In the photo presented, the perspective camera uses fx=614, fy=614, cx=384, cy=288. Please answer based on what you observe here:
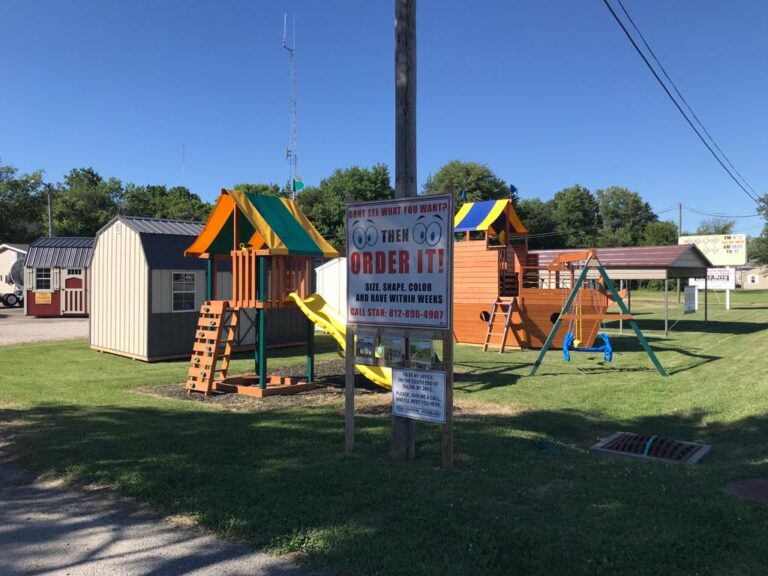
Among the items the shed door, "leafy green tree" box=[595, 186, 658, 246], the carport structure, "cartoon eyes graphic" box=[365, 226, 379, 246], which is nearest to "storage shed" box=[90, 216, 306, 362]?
"cartoon eyes graphic" box=[365, 226, 379, 246]

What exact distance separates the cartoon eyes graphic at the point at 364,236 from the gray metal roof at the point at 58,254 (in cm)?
3096

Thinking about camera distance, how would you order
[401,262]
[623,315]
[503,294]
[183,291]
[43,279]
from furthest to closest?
[43,279] < [503,294] < [183,291] < [623,315] < [401,262]

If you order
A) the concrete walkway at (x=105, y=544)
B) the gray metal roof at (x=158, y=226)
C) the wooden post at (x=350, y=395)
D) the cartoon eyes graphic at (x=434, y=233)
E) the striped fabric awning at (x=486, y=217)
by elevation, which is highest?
the striped fabric awning at (x=486, y=217)

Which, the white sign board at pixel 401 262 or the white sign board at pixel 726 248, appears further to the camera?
the white sign board at pixel 726 248

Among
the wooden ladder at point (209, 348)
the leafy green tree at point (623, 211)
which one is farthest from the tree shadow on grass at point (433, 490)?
the leafy green tree at point (623, 211)

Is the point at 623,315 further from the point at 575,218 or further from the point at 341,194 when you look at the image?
the point at 575,218

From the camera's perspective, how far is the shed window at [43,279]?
33094 millimetres

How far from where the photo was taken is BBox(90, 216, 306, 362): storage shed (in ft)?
48.3

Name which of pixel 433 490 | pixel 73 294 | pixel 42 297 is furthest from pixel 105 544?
pixel 73 294

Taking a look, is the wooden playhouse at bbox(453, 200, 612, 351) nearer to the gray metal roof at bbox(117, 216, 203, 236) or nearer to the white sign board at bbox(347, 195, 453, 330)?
the gray metal roof at bbox(117, 216, 203, 236)

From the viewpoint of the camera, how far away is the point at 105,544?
412 cm

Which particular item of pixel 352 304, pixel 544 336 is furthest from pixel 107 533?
pixel 544 336

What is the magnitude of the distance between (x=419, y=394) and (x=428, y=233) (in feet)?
4.91

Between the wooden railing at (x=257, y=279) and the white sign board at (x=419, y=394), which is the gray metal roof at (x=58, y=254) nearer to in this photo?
the wooden railing at (x=257, y=279)
